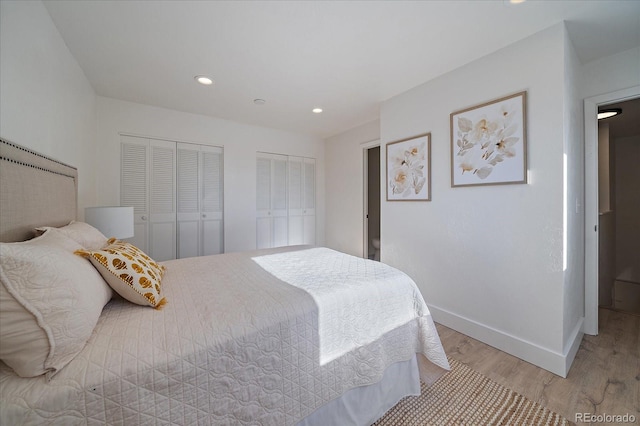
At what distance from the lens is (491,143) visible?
6.74ft

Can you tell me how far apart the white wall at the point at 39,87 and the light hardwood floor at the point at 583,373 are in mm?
3291

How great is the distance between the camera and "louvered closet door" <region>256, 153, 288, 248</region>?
412cm

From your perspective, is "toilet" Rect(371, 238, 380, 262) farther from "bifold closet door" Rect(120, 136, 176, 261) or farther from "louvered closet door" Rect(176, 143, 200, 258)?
"bifold closet door" Rect(120, 136, 176, 261)

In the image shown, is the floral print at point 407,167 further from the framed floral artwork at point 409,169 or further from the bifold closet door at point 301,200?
the bifold closet door at point 301,200

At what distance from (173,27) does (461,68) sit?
246 cm

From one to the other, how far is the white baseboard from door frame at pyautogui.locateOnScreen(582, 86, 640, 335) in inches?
5.3

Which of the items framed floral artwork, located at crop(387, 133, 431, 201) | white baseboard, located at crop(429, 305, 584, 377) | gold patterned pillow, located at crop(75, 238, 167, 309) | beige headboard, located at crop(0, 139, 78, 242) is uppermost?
framed floral artwork, located at crop(387, 133, 431, 201)

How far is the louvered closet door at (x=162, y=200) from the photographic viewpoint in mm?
3273

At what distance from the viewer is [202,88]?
9.00ft

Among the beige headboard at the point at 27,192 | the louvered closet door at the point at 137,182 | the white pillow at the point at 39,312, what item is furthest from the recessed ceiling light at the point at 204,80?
the white pillow at the point at 39,312

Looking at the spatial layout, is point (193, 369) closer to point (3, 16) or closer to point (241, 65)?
point (3, 16)

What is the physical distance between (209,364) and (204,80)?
2.71m

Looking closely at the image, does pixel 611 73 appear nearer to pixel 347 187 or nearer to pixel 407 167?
pixel 407 167

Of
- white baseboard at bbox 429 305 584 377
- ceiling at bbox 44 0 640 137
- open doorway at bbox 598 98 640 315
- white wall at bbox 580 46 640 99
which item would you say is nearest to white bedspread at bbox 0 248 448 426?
white baseboard at bbox 429 305 584 377
